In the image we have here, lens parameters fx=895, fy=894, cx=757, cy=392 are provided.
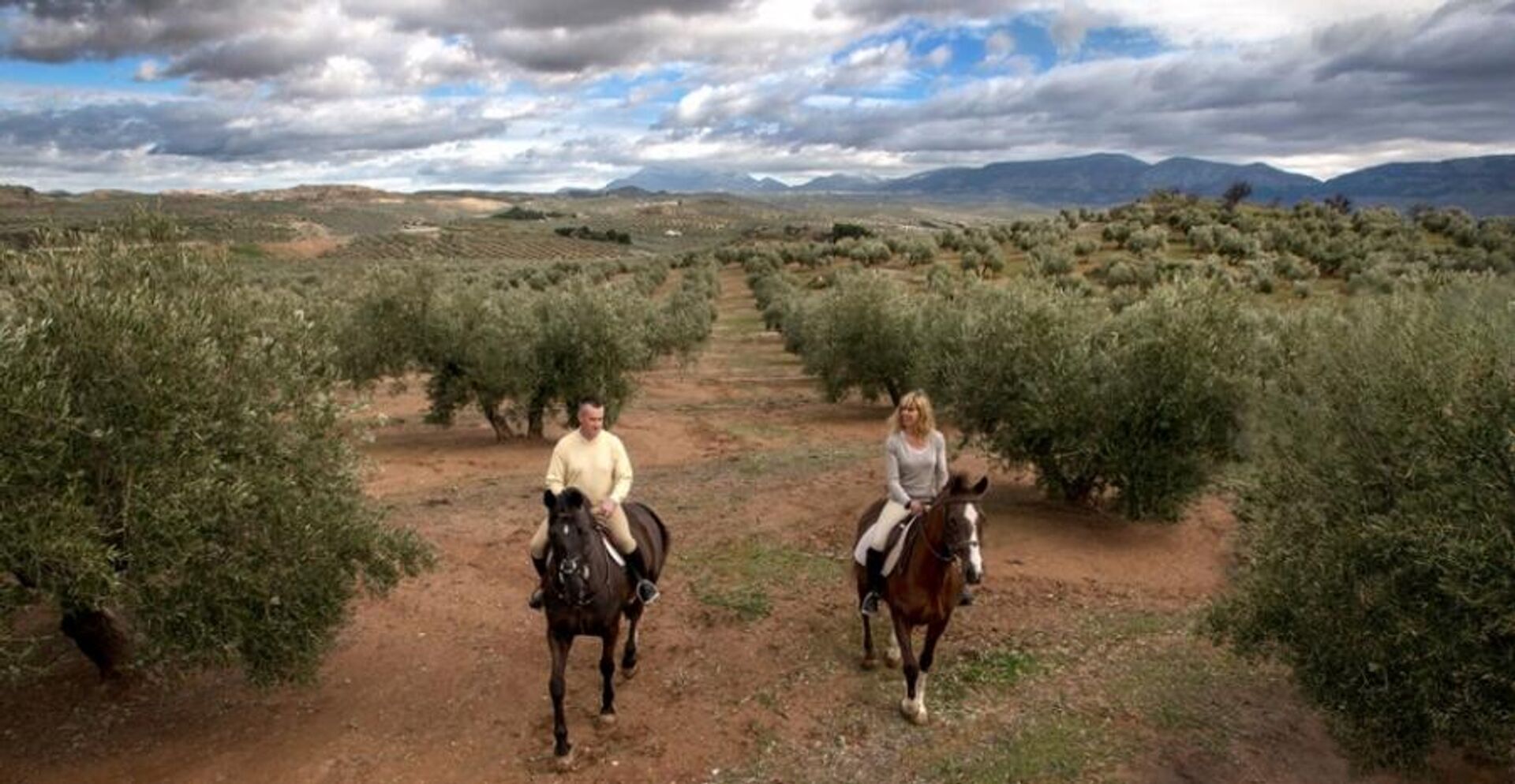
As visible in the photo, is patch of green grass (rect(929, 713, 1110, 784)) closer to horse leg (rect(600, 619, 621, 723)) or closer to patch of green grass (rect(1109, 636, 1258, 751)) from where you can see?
patch of green grass (rect(1109, 636, 1258, 751))

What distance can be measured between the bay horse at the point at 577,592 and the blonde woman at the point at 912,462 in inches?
127

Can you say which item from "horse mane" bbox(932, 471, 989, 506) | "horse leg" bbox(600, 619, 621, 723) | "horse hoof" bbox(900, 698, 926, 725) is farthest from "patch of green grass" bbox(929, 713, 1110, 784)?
"horse leg" bbox(600, 619, 621, 723)

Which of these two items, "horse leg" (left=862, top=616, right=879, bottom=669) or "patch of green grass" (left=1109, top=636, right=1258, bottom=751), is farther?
"horse leg" (left=862, top=616, right=879, bottom=669)

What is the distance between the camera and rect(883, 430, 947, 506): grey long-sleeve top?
35.7 ft

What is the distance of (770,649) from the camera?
1246 centimetres

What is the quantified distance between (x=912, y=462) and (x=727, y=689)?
12.3 feet

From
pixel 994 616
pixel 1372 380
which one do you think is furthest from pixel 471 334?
pixel 1372 380

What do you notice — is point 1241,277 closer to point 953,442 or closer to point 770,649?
point 953,442

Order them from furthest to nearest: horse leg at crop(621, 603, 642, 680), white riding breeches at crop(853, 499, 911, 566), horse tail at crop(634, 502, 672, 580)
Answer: horse tail at crop(634, 502, 672, 580) < horse leg at crop(621, 603, 642, 680) < white riding breeches at crop(853, 499, 911, 566)

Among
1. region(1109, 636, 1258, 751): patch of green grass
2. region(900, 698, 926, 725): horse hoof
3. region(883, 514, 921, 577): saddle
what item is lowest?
region(1109, 636, 1258, 751): patch of green grass

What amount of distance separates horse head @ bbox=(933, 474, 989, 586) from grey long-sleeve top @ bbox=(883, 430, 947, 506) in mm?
1072

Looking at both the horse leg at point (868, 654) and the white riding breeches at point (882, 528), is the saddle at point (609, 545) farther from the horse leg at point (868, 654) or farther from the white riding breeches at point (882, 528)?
the horse leg at point (868, 654)

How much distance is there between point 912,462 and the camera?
1088cm

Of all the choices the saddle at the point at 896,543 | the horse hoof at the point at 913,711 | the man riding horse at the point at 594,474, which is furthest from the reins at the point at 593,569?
the horse hoof at the point at 913,711
